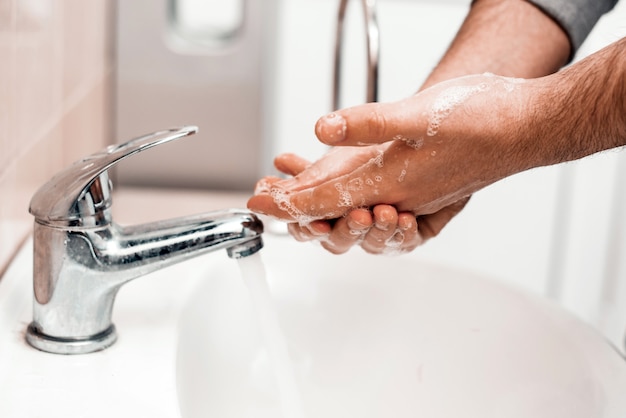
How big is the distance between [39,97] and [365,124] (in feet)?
1.15

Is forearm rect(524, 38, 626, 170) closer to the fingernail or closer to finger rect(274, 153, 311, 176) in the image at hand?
the fingernail

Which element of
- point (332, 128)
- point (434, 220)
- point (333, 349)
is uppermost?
point (332, 128)

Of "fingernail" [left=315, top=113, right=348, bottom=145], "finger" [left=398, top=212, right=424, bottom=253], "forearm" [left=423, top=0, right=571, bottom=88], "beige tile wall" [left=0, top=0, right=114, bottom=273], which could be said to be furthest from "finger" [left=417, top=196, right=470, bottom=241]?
"beige tile wall" [left=0, top=0, right=114, bottom=273]

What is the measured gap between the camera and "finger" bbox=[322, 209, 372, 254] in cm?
65

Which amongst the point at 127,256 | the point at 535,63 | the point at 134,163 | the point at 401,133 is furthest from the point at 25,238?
the point at 134,163

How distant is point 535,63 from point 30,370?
0.53m

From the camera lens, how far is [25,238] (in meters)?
0.74

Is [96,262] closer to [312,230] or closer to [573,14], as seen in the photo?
[312,230]

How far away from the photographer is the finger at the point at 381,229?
649mm

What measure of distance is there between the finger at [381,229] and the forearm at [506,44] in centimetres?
18

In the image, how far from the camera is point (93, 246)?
1.95 ft

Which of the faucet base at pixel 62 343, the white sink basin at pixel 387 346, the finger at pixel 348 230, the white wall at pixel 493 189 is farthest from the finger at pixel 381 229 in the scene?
the white wall at pixel 493 189

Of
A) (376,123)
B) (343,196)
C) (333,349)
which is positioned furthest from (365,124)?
(333,349)

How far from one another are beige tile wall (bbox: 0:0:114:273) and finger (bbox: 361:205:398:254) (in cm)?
27
